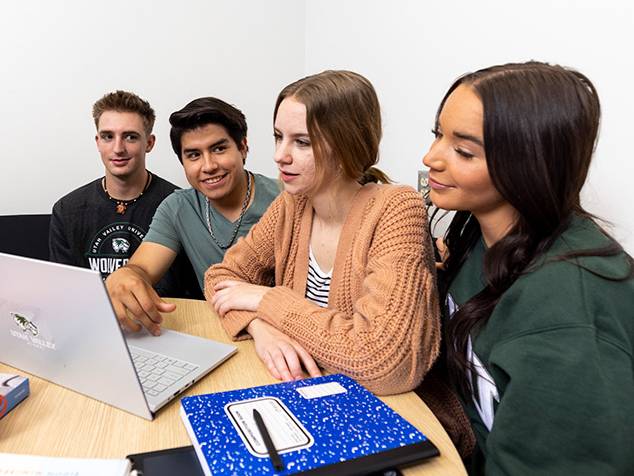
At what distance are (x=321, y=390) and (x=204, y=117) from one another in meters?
1.10

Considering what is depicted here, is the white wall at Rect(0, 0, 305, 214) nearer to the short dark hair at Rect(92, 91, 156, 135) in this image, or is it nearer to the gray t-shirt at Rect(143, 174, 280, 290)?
the short dark hair at Rect(92, 91, 156, 135)

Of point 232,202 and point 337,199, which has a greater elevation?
point 337,199

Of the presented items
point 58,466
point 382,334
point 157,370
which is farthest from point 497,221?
point 58,466

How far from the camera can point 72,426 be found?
26.1 inches

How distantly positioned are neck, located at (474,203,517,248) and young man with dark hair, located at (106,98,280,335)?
962mm

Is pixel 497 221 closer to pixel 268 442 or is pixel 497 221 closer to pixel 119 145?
pixel 268 442

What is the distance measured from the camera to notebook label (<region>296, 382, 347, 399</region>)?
0.69 meters

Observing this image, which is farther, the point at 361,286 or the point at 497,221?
the point at 361,286

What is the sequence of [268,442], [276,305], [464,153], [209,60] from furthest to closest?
[209,60], [276,305], [464,153], [268,442]

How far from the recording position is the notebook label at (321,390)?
0.69 m

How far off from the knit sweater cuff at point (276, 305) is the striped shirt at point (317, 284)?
0.17 metres

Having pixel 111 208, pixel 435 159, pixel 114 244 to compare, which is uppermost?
pixel 435 159

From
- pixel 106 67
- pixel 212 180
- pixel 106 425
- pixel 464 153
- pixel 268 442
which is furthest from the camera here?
pixel 106 67

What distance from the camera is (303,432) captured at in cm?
59
